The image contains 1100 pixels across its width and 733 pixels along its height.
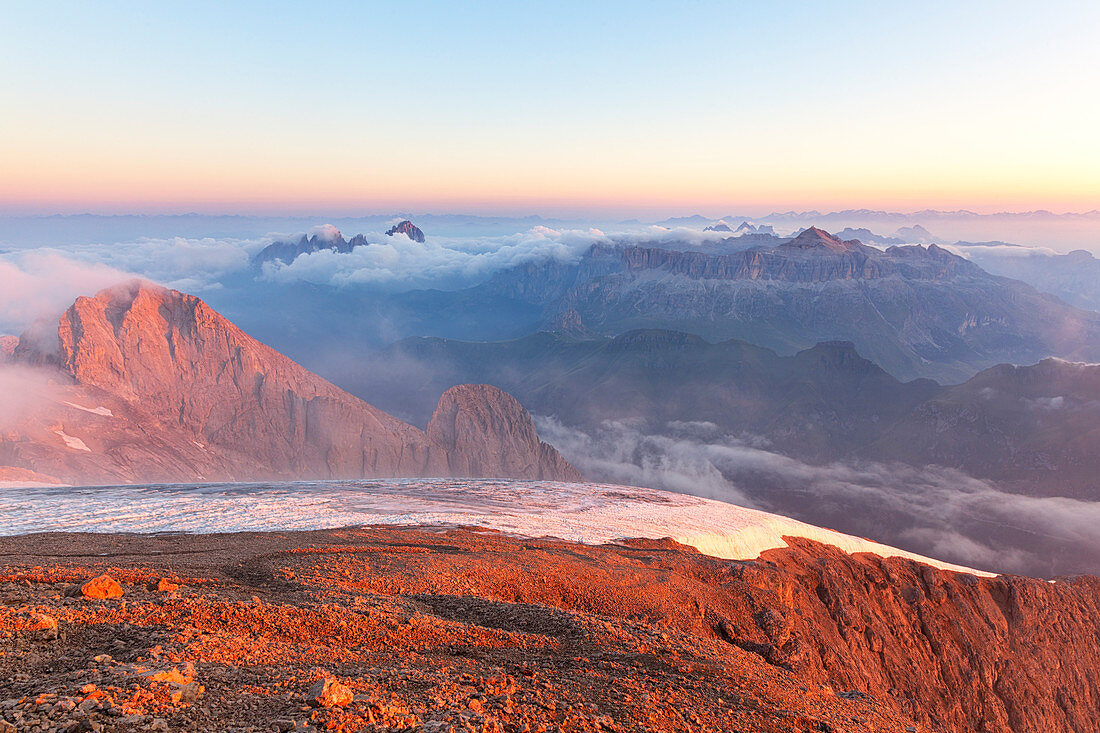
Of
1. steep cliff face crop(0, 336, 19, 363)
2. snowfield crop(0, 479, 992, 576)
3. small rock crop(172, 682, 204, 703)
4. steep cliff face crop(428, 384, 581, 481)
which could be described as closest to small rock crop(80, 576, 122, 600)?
small rock crop(172, 682, 204, 703)

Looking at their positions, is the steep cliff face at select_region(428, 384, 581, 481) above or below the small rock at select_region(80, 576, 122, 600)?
below

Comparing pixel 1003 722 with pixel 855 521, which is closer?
pixel 1003 722

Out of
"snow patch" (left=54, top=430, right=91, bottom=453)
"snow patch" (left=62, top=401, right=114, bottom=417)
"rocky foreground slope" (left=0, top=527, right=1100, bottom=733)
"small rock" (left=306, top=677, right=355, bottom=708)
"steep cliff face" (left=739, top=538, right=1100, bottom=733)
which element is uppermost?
"small rock" (left=306, top=677, right=355, bottom=708)

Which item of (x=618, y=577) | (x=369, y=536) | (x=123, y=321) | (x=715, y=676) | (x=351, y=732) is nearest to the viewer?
(x=351, y=732)

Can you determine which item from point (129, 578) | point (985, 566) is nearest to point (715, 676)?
point (129, 578)

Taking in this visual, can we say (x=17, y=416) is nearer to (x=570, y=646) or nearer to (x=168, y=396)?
(x=168, y=396)

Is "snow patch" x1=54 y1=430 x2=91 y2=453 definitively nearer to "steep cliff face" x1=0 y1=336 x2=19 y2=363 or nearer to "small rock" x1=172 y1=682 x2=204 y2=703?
"steep cliff face" x1=0 y1=336 x2=19 y2=363

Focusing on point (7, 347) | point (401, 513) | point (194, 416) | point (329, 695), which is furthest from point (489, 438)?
point (329, 695)
